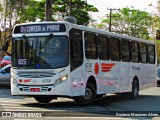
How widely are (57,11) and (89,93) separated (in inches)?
1501

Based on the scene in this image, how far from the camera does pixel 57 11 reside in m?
52.8

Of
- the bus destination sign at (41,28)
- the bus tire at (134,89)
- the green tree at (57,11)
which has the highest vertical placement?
the green tree at (57,11)

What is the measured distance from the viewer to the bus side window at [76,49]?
564 inches

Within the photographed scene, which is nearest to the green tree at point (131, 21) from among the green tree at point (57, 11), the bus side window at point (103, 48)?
the green tree at point (57, 11)

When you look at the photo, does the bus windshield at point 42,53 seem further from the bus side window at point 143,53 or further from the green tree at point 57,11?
the green tree at point 57,11

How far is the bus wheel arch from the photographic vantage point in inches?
595

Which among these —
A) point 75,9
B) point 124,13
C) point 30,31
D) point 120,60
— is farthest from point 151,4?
point 124,13

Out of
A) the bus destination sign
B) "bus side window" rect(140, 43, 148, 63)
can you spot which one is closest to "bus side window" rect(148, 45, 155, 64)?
"bus side window" rect(140, 43, 148, 63)

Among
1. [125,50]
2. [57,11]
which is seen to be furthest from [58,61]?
[57,11]

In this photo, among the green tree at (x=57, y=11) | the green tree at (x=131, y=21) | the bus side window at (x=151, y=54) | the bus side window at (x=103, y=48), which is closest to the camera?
the bus side window at (x=103, y=48)

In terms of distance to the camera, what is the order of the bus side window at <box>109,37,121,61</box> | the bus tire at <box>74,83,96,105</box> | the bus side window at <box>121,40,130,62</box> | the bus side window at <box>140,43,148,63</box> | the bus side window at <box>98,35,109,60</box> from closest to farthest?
the bus tire at <box>74,83,96,105</box> < the bus side window at <box>98,35,109,60</box> < the bus side window at <box>109,37,121,61</box> < the bus side window at <box>121,40,130,62</box> < the bus side window at <box>140,43,148,63</box>

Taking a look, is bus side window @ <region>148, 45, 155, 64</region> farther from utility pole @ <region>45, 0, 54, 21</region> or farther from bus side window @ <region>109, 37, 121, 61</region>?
utility pole @ <region>45, 0, 54, 21</region>

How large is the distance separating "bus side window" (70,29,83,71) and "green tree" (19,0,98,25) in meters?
36.7

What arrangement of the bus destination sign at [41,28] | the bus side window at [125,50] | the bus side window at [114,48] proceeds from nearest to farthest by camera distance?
the bus destination sign at [41,28] < the bus side window at [114,48] < the bus side window at [125,50]
